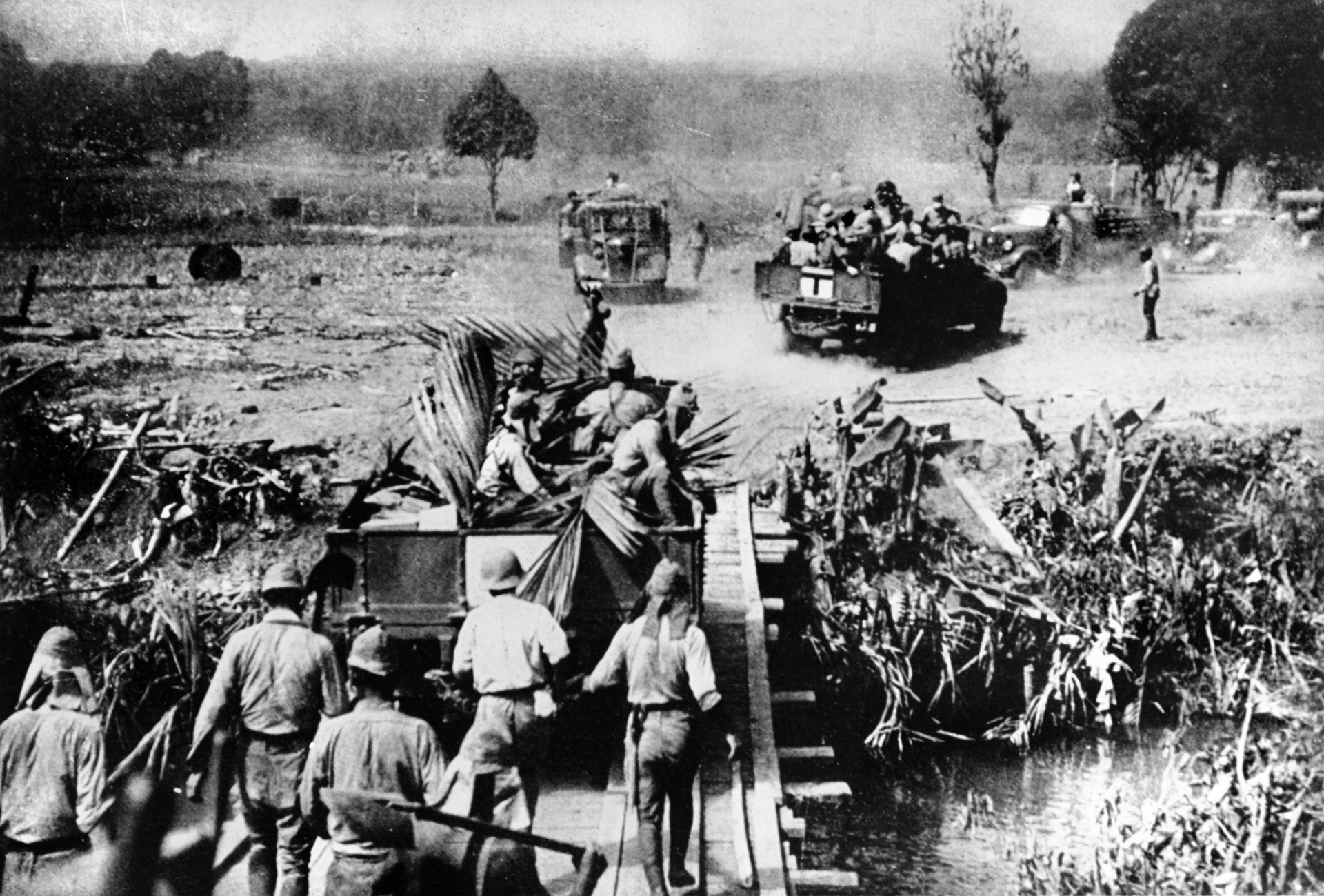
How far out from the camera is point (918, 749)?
803 cm

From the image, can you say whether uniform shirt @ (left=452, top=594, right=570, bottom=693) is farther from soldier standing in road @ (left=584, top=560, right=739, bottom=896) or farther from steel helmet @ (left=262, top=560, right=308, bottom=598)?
steel helmet @ (left=262, top=560, right=308, bottom=598)

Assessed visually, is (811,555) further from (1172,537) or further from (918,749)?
(1172,537)

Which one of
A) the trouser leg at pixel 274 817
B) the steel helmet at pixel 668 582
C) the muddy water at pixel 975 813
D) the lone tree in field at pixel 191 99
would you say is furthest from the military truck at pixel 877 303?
the trouser leg at pixel 274 817

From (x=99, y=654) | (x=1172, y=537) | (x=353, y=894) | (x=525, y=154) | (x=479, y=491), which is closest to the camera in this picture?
(x=353, y=894)

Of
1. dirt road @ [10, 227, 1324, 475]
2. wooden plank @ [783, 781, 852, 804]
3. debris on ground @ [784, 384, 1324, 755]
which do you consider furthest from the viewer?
debris on ground @ [784, 384, 1324, 755]

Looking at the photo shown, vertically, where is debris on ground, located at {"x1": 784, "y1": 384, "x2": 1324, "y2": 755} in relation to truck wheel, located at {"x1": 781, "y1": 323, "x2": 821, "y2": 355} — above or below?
below

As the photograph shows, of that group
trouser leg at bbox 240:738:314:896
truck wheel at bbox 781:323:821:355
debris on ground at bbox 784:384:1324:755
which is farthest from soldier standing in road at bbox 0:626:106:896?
truck wheel at bbox 781:323:821:355

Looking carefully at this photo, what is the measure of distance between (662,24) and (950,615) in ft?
12.8

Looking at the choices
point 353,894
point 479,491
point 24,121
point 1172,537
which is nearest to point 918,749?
point 1172,537

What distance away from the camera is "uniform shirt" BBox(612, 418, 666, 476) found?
6438 millimetres

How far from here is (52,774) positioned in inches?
223

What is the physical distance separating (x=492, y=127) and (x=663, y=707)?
372cm

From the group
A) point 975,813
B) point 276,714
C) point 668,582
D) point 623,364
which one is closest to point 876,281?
point 623,364

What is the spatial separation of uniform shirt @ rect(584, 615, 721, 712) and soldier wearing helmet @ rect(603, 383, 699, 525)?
86cm
